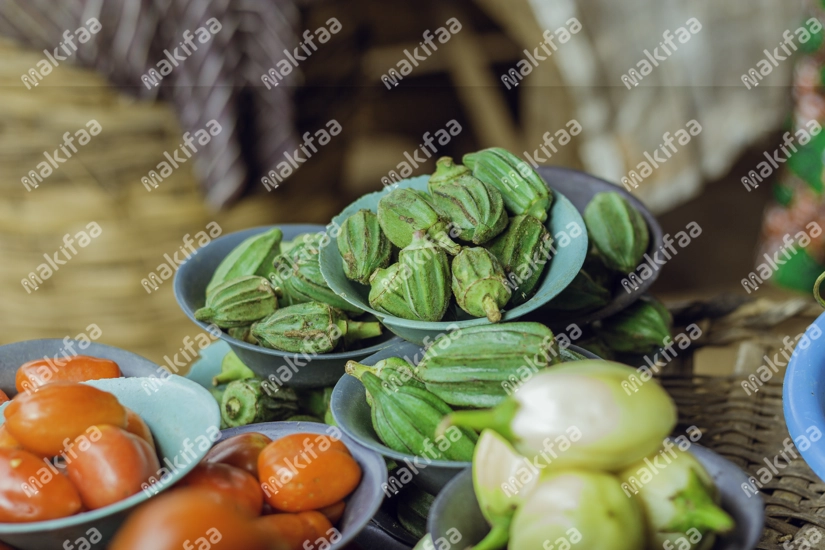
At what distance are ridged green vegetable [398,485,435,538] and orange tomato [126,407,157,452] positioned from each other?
1.40ft

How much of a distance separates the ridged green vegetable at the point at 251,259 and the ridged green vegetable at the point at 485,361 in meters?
0.50

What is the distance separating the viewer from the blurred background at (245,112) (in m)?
2.22

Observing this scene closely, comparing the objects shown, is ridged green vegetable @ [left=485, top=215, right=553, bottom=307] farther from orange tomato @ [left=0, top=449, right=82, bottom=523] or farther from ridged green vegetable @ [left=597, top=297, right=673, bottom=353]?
orange tomato @ [left=0, top=449, right=82, bottom=523]

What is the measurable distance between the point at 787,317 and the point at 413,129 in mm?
2897

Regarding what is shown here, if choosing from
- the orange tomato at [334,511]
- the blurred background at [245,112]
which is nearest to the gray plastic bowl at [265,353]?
the orange tomato at [334,511]

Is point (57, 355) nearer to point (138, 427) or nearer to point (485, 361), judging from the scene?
point (138, 427)

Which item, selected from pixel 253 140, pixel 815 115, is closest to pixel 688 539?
pixel 253 140

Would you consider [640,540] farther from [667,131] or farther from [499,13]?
[499,13]

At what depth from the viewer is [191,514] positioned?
78 cm

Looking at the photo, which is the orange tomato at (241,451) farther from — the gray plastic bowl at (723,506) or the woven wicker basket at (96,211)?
the woven wicker basket at (96,211)

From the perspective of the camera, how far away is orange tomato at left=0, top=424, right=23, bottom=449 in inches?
37.7

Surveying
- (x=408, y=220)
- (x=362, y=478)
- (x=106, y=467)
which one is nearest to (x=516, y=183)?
(x=408, y=220)

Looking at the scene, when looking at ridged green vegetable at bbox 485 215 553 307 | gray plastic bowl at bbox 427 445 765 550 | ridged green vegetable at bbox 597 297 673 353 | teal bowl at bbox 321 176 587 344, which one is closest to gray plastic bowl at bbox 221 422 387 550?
gray plastic bowl at bbox 427 445 765 550

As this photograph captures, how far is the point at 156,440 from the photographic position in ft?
3.44
